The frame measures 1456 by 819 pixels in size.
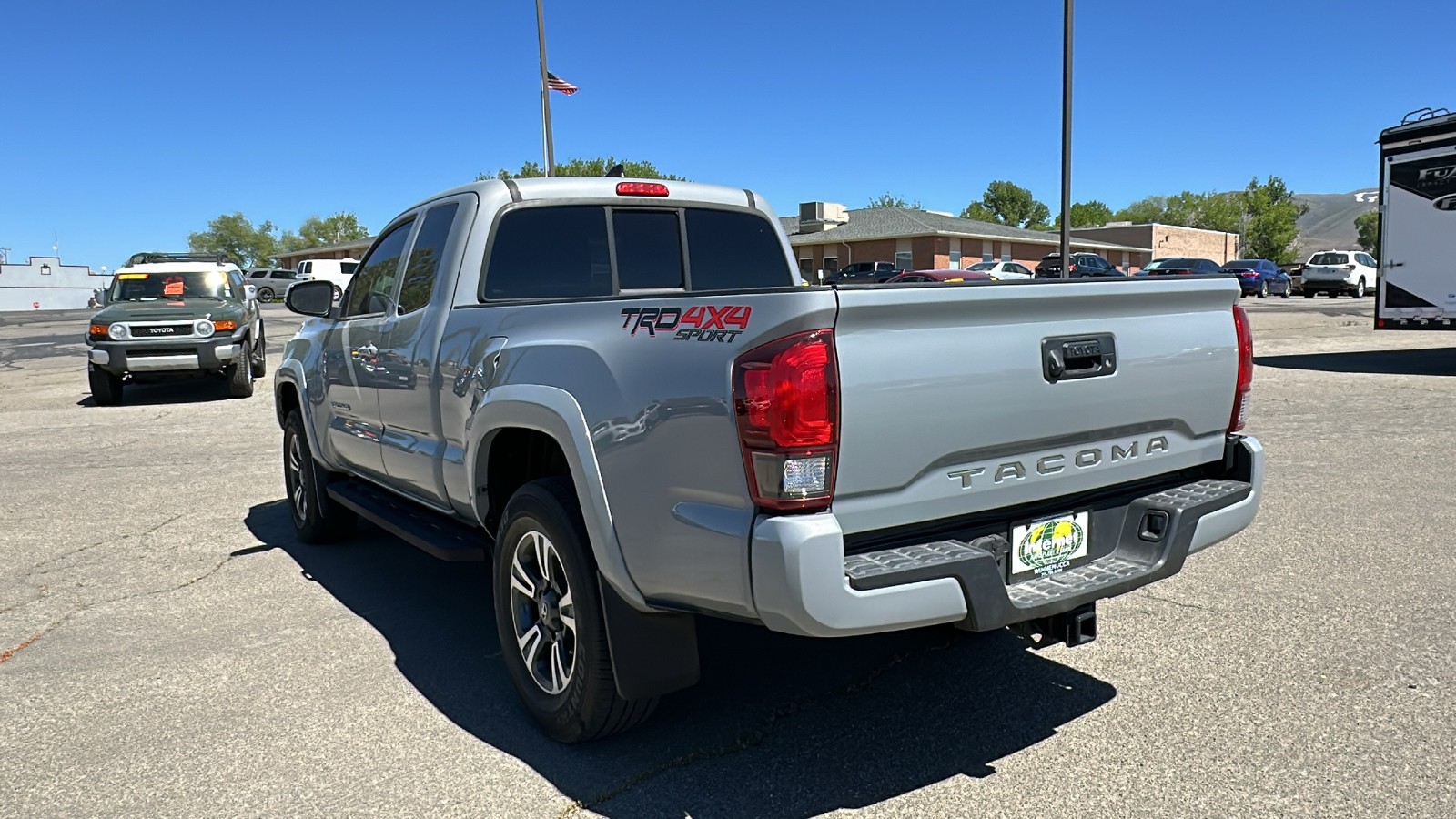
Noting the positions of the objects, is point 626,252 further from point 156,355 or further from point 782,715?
point 156,355

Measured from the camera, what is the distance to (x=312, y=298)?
18.8 feet

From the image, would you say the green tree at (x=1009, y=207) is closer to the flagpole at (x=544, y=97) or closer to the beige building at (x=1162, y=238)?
the beige building at (x=1162, y=238)

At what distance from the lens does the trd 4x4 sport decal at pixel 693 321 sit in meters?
2.78

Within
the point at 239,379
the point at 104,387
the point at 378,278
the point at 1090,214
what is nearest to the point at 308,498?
the point at 378,278

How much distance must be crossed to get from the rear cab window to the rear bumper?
1.77 metres

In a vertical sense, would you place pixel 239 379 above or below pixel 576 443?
below

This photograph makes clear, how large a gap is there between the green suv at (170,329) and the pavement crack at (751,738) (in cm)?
1252

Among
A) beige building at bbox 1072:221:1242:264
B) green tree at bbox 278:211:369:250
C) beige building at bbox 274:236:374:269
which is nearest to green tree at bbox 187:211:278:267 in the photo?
green tree at bbox 278:211:369:250

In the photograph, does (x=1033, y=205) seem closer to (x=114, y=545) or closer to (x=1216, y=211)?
(x=1216, y=211)

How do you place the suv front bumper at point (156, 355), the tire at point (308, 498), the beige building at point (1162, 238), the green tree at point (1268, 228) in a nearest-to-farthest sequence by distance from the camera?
the tire at point (308, 498) → the suv front bumper at point (156, 355) → the beige building at point (1162, 238) → the green tree at point (1268, 228)

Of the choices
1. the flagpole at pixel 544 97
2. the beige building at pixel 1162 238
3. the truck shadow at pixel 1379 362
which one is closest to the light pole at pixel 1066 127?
A: the truck shadow at pixel 1379 362

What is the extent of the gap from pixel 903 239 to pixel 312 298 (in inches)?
1807

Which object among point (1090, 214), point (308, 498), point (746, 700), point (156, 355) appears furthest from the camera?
point (1090, 214)

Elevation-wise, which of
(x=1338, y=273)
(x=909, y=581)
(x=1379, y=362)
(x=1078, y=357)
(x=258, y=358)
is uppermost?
(x=1078, y=357)
